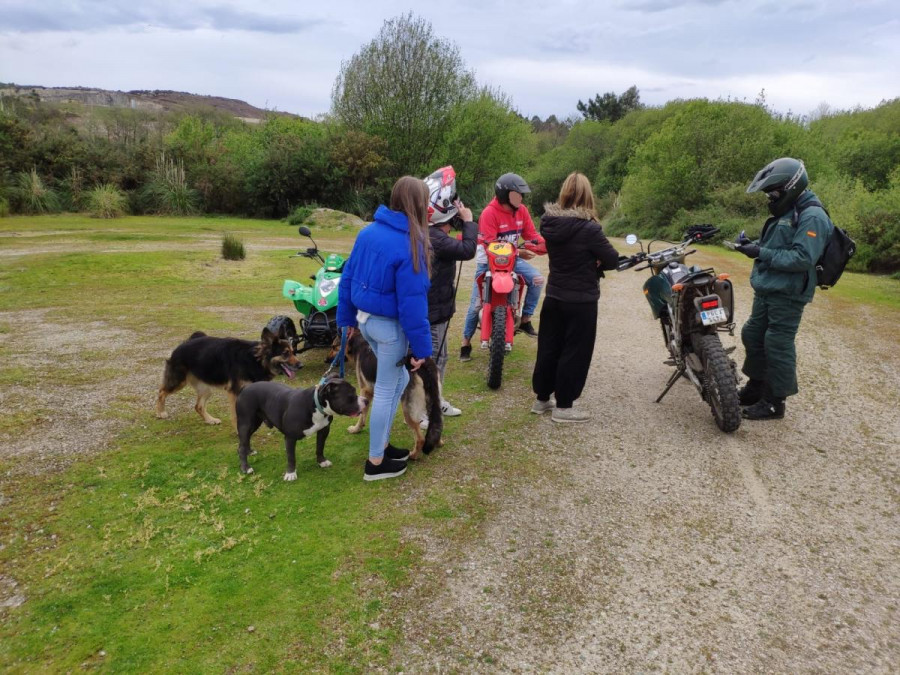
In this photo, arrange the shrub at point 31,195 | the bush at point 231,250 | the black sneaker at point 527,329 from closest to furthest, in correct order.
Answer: the black sneaker at point 527,329 < the bush at point 231,250 < the shrub at point 31,195

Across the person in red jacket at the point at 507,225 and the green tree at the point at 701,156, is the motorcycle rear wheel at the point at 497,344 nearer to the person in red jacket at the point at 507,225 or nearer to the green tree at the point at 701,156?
the person in red jacket at the point at 507,225

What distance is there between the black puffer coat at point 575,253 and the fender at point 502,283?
40.3 inches

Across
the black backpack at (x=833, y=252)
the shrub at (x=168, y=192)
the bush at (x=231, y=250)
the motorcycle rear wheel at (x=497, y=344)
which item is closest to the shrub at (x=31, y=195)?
the shrub at (x=168, y=192)

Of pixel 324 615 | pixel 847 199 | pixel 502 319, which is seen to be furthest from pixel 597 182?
pixel 324 615

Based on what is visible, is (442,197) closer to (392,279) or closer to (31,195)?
(392,279)

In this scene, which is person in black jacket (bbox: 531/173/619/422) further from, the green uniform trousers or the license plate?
the green uniform trousers

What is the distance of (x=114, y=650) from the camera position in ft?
7.93

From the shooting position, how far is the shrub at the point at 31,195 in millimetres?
20969

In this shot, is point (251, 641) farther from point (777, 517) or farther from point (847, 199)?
point (847, 199)

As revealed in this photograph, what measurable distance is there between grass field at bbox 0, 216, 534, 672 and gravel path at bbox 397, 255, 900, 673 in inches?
11.9

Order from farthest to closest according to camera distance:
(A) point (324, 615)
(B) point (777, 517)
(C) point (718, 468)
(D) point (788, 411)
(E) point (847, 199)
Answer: (E) point (847, 199) → (D) point (788, 411) → (C) point (718, 468) → (B) point (777, 517) → (A) point (324, 615)

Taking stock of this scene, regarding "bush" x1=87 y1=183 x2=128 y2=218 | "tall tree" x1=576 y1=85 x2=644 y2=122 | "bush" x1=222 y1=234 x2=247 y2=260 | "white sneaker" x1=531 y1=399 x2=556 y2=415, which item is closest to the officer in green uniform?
"white sneaker" x1=531 y1=399 x2=556 y2=415

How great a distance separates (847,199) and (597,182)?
30457 millimetres

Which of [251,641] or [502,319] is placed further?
[502,319]
